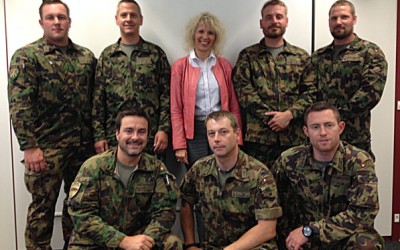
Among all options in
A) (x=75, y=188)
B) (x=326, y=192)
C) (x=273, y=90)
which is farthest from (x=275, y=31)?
(x=75, y=188)

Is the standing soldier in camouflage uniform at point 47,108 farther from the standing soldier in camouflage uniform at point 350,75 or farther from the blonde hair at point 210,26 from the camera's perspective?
the standing soldier in camouflage uniform at point 350,75

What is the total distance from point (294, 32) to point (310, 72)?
49 cm

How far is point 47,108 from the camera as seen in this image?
9.37 feet

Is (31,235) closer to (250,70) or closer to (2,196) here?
(2,196)

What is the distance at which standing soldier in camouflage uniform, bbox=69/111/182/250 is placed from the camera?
232 cm

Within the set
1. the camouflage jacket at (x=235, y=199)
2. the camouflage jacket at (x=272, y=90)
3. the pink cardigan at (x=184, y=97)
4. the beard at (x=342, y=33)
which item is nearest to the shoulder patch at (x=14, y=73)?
the pink cardigan at (x=184, y=97)

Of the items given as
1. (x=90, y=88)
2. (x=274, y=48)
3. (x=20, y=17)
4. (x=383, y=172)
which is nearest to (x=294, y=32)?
(x=274, y=48)

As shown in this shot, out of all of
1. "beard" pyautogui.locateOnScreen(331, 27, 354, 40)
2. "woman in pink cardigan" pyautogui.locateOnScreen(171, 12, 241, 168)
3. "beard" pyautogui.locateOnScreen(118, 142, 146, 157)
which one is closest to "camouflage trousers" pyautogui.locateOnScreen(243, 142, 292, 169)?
"woman in pink cardigan" pyautogui.locateOnScreen(171, 12, 241, 168)

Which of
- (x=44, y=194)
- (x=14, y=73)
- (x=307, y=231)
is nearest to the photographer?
(x=307, y=231)

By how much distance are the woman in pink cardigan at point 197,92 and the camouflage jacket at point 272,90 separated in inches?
5.7

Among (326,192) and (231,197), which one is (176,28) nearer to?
(231,197)

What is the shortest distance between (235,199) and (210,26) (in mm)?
1242

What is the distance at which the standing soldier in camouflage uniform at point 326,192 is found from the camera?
229 cm

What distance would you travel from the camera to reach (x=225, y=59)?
334 cm
